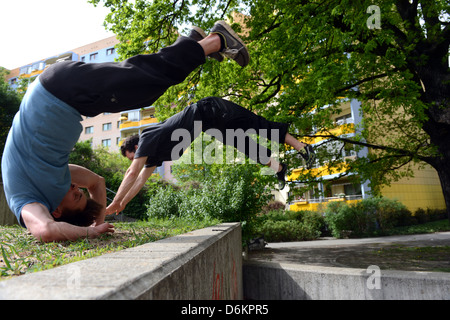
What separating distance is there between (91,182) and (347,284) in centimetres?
386

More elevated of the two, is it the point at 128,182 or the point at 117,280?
the point at 128,182

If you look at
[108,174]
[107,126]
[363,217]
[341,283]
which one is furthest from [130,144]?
[107,126]

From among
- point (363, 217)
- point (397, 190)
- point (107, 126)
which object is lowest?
point (363, 217)

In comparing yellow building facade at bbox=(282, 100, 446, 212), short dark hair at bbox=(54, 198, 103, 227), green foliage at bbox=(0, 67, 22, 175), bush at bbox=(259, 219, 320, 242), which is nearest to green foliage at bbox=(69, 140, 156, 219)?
green foliage at bbox=(0, 67, 22, 175)

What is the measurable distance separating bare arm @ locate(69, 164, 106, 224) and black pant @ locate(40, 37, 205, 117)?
1192mm

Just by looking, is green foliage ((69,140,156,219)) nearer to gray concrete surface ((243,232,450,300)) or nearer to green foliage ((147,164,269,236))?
green foliage ((147,164,269,236))

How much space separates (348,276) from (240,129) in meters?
2.68

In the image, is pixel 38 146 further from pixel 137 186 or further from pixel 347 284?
pixel 347 284

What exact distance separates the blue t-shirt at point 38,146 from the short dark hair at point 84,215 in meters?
0.49

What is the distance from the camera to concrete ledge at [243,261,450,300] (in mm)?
3746

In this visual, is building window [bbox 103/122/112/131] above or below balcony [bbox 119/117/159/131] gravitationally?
above

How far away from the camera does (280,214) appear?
20203 millimetres

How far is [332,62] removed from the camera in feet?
20.7

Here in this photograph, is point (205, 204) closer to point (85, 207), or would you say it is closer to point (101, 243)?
point (85, 207)
